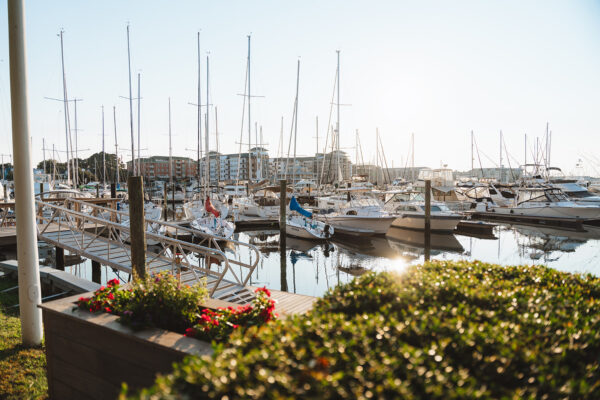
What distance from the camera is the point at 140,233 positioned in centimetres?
714

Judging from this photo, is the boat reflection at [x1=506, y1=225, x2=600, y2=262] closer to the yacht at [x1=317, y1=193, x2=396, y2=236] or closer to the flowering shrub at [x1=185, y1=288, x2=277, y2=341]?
the yacht at [x1=317, y1=193, x2=396, y2=236]

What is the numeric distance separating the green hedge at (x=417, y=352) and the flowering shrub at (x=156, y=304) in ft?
5.72

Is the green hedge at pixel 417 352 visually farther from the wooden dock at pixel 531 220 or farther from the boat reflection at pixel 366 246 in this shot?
the wooden dock at pixel 531 220

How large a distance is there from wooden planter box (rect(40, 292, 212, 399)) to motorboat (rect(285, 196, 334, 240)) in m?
20.1

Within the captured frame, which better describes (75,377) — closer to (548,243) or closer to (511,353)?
(511,353)

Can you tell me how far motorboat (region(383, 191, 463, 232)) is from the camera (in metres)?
27.2

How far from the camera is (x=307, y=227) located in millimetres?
24797

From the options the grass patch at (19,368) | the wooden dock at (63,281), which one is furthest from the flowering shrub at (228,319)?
the wooden dock at (63,281)

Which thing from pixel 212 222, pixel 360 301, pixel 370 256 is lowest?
pixel 370 256

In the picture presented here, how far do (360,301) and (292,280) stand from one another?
12.8 metres

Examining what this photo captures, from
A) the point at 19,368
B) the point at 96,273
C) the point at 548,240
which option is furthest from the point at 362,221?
the point at 19,368

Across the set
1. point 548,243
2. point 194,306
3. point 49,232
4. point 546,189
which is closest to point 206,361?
point 194,306

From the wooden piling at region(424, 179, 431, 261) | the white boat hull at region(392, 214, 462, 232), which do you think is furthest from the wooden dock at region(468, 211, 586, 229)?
the wooden piling at region(424, 179, 431, 261)

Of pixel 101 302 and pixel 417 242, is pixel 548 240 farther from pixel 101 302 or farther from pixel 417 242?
pixel 101 302
